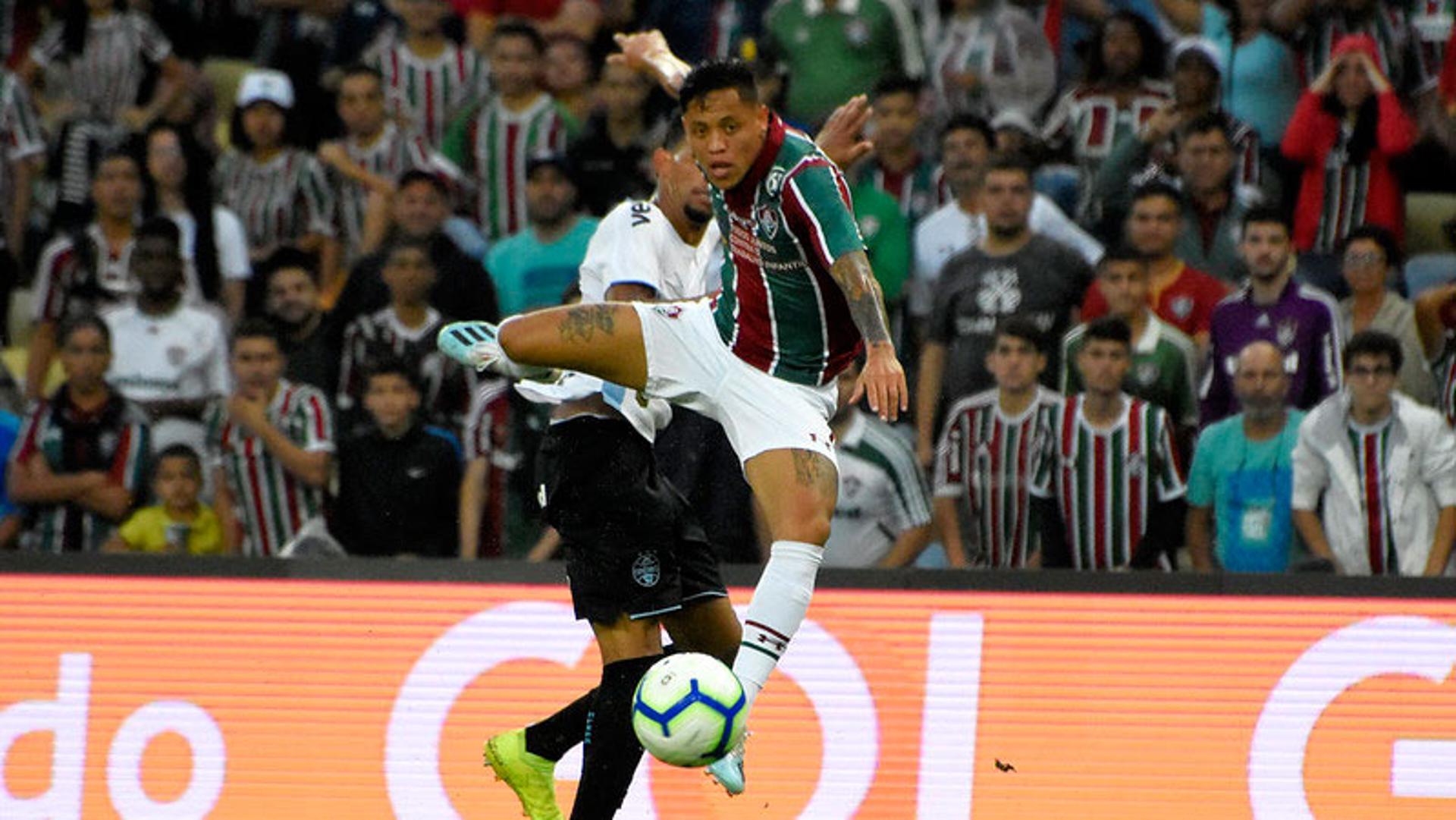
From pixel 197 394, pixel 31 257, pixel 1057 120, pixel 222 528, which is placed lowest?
pixel 222 528

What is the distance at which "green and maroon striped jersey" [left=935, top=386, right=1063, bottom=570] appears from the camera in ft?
29.9

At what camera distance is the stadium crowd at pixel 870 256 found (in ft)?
29.5

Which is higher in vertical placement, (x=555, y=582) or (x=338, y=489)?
(x=338, y=489)

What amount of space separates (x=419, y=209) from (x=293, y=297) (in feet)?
2.46

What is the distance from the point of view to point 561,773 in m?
7.21

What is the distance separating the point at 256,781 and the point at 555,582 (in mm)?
1153

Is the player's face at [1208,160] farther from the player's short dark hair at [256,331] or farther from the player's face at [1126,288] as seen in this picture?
the player's short dark hair at [256,331]

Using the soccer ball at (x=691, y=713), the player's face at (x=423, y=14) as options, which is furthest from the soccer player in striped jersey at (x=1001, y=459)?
the player's face at (x=423, y=14)

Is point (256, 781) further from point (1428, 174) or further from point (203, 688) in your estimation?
point (1428, 174)

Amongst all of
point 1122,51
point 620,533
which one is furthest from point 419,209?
point 620,533

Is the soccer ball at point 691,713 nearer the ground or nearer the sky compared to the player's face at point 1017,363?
nearer the ground

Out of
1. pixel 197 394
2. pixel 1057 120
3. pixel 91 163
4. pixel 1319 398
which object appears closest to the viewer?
pixel 1319 398

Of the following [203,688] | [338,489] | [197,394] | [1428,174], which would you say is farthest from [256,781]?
[1428,174]

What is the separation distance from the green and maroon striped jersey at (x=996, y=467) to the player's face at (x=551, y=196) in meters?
2.25
